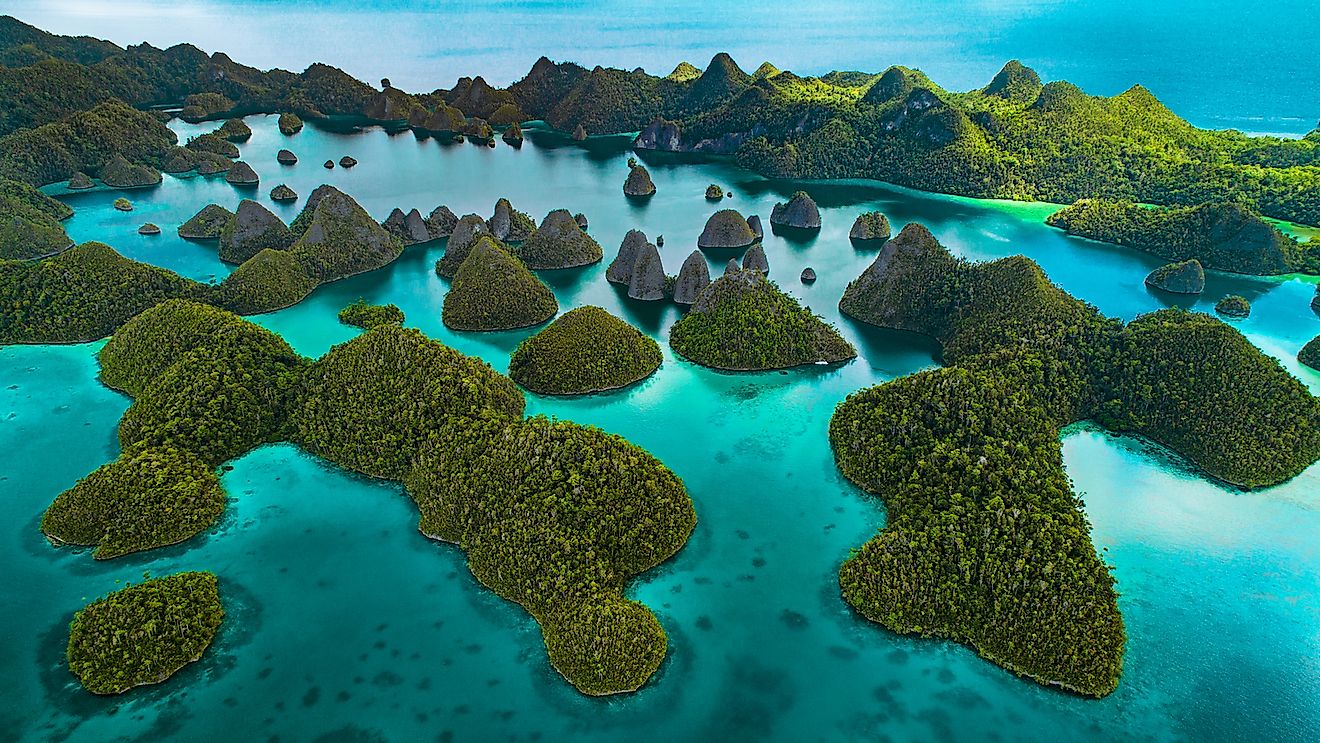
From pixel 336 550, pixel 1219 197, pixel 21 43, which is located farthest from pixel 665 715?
pixel 21 43

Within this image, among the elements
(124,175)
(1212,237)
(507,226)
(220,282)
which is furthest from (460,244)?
(1212,237)

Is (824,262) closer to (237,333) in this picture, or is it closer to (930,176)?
(930,176)

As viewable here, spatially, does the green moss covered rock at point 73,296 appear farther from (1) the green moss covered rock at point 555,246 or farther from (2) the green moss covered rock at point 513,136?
(2) the green moss covered rock at point 513,136

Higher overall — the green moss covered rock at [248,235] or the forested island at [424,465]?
the green moss covered rock at [248,235]

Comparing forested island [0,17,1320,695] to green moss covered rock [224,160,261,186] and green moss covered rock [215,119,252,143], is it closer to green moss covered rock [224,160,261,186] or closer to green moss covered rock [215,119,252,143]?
green moss covered rock [224,160,261,186]

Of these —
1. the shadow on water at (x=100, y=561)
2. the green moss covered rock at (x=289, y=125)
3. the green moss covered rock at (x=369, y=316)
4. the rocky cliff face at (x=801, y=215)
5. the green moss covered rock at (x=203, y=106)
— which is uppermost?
the green moss covered rock at (x=203, y=106)

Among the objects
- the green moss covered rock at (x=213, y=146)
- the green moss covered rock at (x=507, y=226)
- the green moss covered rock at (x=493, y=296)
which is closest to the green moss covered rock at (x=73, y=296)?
the green moss covered rock at (x=493, y=296)
